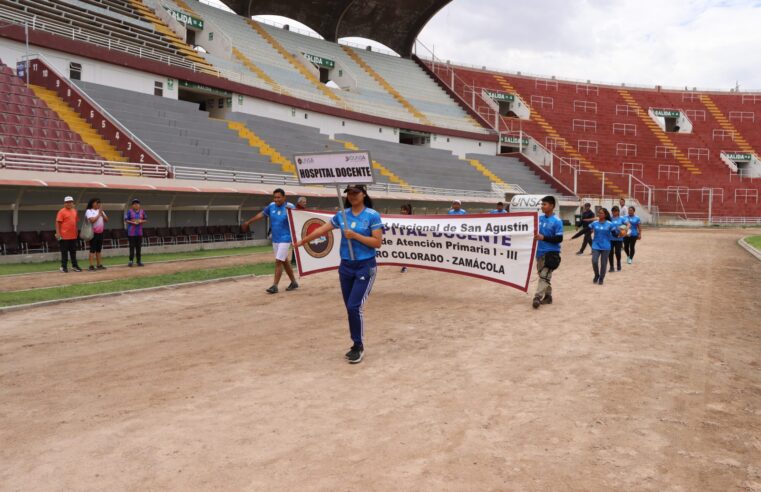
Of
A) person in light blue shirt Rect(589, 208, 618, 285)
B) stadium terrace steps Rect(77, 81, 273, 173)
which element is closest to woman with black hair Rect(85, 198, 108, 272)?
stadium terrace steps Rect(77, 81, 273, 173)

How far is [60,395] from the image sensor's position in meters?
5.05

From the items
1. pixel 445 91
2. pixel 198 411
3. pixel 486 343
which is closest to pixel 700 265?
pixel 486 343

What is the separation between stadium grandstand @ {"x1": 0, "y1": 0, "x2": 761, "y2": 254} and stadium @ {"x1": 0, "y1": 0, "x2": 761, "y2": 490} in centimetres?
19

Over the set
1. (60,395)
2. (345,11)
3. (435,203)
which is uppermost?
(345,11)

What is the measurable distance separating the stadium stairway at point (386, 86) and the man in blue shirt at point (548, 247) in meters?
40.5

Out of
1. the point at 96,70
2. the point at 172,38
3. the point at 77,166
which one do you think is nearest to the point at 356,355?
the point at 77,166

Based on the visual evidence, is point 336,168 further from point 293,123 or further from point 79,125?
point 293,123

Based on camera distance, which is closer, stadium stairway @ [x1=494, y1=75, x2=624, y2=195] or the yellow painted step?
the yellow painted step

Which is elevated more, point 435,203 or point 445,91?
point 445,91

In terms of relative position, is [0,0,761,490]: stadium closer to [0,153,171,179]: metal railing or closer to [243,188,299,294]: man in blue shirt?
[0,153,171,179]: metal railing

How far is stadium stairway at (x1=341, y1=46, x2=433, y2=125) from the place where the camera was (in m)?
50.1

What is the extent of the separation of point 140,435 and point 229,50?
135ft

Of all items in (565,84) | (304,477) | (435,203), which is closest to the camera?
(304,477)

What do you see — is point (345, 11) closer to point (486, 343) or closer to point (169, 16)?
point (169, 16)
